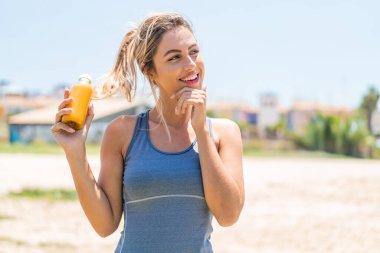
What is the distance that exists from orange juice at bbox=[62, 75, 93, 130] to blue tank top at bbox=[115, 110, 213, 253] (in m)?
0.20

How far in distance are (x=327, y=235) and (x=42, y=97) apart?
107660 millimetres

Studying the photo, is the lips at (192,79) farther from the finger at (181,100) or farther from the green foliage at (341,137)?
the green foliage at (341,137)

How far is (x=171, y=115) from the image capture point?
204cm

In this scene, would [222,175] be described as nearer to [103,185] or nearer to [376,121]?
[103,185]

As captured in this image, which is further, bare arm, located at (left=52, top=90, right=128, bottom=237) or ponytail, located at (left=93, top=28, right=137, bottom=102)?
ponytail, located at (left=93, top=28, right=137, bottom=102)

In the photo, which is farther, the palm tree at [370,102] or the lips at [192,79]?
the palm tree at [370,102]

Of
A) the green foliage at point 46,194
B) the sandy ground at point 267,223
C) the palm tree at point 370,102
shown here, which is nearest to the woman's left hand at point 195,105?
the sandy ground at point 267,223

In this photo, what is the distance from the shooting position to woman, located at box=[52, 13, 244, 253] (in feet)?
6.10

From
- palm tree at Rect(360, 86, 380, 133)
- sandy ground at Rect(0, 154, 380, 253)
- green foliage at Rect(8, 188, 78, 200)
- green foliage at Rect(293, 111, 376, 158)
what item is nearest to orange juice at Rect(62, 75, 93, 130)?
sandy ground at Rect(0, 154, 380, 253)

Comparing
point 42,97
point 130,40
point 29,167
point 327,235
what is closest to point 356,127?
point 29,167

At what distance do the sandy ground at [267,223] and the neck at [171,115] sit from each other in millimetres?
6349

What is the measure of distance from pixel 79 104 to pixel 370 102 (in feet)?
238

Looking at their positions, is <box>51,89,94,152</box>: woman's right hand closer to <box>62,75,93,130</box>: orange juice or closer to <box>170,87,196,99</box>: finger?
<box>62,75,93,130</box>: orange juice

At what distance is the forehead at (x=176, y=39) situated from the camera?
6.37 feet
